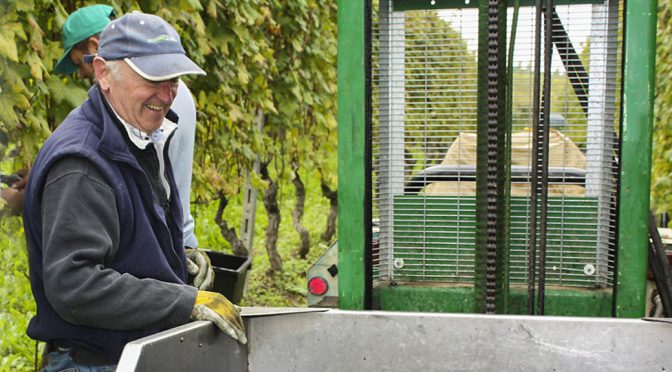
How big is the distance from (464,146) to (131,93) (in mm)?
1350

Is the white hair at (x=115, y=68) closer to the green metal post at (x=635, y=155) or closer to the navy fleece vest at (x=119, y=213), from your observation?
the navy fleece vest at (x=119, y=213)

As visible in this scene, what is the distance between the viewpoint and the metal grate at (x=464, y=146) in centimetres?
312

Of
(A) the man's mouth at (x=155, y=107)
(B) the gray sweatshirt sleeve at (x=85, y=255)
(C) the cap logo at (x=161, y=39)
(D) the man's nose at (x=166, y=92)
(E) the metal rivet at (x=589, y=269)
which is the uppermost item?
(C) the cap logo at (x=161, y=39)

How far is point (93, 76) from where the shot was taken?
3068 millimetres

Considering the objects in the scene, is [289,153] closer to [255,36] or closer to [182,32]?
[255,36]

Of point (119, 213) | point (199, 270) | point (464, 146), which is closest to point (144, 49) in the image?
point (119, 213)

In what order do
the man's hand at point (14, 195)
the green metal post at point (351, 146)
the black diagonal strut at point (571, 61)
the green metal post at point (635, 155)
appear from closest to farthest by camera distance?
the green metal post at point (635, 155) < the green metal post at point (351, 146) < the black diagonal strut at point (571, 61) < the man's hand at point (14, 195)

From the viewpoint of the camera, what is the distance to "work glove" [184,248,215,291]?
301cm

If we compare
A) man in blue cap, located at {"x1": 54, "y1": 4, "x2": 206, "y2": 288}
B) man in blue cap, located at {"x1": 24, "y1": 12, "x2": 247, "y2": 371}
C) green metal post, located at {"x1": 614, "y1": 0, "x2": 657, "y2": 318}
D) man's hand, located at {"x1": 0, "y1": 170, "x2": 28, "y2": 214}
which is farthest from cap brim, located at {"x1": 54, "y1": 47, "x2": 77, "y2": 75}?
green metal post, located at {"x1": 614, "y1": 0, "x2": 657, "y2": 318}

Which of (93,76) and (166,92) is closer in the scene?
(166,92)

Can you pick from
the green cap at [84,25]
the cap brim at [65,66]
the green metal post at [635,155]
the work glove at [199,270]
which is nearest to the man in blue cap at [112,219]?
the work glove at [199,270]

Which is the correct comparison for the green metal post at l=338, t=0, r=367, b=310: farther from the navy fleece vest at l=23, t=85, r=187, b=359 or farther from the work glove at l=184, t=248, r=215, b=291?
the navy fleece vest at l=23, t=85, r=187, b=359

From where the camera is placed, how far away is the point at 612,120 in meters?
3.11

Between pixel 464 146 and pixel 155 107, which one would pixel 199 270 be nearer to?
pixel 155 107
